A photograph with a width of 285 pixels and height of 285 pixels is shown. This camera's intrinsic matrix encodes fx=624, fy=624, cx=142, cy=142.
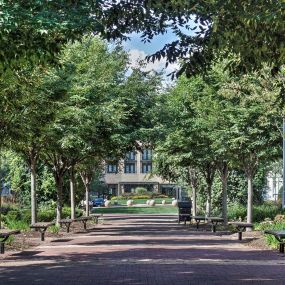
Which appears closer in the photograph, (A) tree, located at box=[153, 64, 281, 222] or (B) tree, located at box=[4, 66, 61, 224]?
(B) tree, located at box=[4, 66, 61, 224]

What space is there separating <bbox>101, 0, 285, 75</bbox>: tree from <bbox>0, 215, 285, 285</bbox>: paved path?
455cm

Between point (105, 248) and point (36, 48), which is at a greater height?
point (36, 48)

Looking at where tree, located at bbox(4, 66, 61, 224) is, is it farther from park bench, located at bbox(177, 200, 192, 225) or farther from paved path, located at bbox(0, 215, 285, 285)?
park bench, located at bbox(177, 200, 192, 225)

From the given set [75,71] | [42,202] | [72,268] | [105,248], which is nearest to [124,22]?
[72,268]

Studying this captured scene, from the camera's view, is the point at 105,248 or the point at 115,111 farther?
the point at 115,111

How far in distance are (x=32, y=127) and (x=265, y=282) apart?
10.0 meters

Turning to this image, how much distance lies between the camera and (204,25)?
7332 millimetres

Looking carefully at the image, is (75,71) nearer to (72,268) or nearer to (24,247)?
(24,247)

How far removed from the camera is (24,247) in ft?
59.6

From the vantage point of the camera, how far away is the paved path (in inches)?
440

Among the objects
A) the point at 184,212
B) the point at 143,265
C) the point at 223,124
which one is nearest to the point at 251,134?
the point at 223,124

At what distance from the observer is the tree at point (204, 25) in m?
6.82

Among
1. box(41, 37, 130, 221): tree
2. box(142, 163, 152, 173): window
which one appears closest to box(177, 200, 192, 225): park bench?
box(41, 37, 130, 221): tree

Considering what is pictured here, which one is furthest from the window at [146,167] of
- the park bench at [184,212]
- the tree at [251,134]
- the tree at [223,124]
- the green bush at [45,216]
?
the tree at [251,134]
